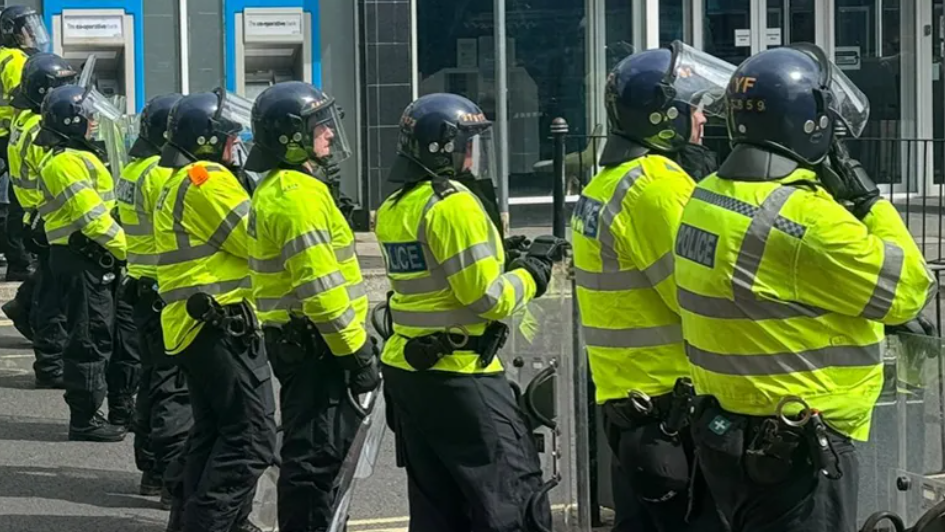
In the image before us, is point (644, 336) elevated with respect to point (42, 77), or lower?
lower

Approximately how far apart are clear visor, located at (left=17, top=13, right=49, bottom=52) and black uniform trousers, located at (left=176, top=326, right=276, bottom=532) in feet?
21.5

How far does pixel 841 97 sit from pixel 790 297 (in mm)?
1189

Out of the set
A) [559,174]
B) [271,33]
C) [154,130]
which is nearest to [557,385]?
[559,174]

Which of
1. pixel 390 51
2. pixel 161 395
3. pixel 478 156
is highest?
pixel 390 51

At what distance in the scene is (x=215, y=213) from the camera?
6551 millimetres

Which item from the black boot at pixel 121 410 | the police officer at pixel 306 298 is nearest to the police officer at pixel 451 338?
the police officer at pixel 306 298

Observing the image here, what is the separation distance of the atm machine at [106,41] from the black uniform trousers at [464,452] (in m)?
10.7

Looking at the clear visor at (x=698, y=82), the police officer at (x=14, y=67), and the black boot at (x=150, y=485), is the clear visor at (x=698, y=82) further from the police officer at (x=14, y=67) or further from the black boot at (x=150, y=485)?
the police officer at (x=14, y=67)

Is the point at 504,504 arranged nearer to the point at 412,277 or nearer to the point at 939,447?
the point at 412,277

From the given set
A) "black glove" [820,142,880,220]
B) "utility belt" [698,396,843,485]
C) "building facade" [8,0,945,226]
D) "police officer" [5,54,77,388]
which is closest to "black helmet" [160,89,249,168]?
"police officer" [5,54,77,388]

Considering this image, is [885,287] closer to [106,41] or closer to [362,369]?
[362,369]

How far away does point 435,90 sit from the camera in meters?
15.9

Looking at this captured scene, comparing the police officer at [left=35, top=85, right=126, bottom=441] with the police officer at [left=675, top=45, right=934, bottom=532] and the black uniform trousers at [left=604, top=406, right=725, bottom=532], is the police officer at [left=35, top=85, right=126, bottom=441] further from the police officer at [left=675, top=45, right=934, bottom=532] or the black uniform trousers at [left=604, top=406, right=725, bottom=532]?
the police officer at [left=675, top=45, right=934, bottom=532]

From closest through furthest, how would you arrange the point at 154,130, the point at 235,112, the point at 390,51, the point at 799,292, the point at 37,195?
1. the point at 799,292
2. the point at 235,112
3. the point at 154,130
4. the point at 37,195
5. the point at 390,51
